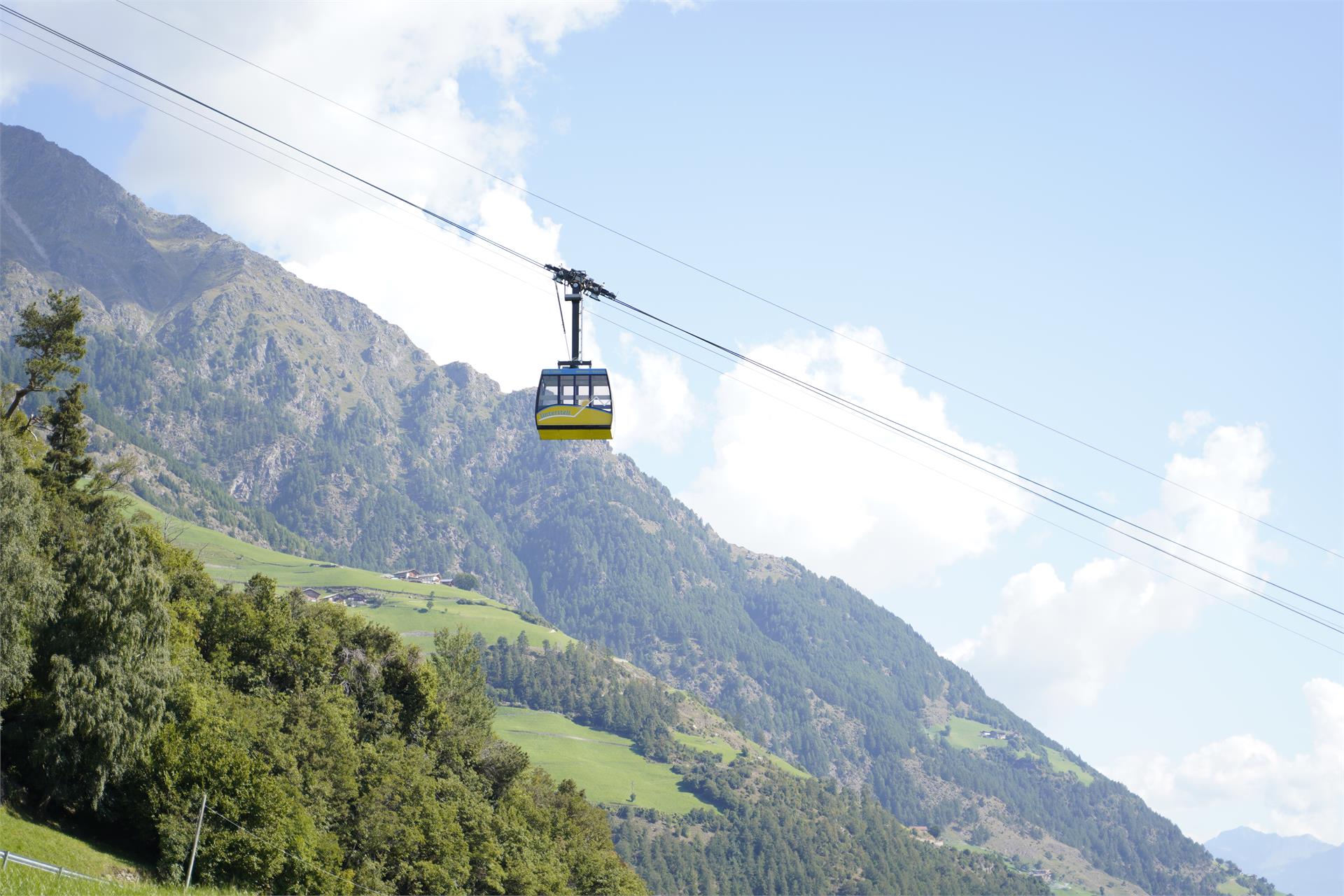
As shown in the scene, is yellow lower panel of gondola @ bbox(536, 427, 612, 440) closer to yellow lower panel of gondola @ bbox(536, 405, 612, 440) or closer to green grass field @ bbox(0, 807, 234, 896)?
yellow lower panel of gondola @ bbox(536, 405, 612, 440)

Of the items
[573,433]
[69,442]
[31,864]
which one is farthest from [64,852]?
[69,442]

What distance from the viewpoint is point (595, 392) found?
46.2 meters

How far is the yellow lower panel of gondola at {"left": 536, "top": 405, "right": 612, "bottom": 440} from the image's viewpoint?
45.7m

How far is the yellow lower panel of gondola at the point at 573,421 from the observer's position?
45.7 metres

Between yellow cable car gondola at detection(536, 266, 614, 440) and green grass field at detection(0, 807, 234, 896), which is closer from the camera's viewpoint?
yellow cable car gondola at detection(536, 266, 614, 440)

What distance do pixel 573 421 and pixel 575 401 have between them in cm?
90

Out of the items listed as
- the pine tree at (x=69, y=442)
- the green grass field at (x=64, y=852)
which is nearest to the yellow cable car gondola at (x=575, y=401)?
the green grass field at (x=64, y=852)

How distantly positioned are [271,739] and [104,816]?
34.8 feet

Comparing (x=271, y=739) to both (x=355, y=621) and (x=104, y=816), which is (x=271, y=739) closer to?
(x=104, y=816)

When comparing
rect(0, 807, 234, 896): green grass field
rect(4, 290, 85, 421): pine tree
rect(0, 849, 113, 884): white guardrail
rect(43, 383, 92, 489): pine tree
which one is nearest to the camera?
rect(0, 849, 113, 884): white guardrail

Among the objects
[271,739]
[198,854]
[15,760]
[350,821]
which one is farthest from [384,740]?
[15,760]

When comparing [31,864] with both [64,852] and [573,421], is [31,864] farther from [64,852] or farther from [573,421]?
[573,421]

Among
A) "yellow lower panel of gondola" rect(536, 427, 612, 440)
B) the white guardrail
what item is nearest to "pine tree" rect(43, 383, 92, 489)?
the white guardrail

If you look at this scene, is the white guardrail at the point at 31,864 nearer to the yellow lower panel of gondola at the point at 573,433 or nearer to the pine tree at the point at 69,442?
the yellow lower panel of gondola at the point at 573,433
